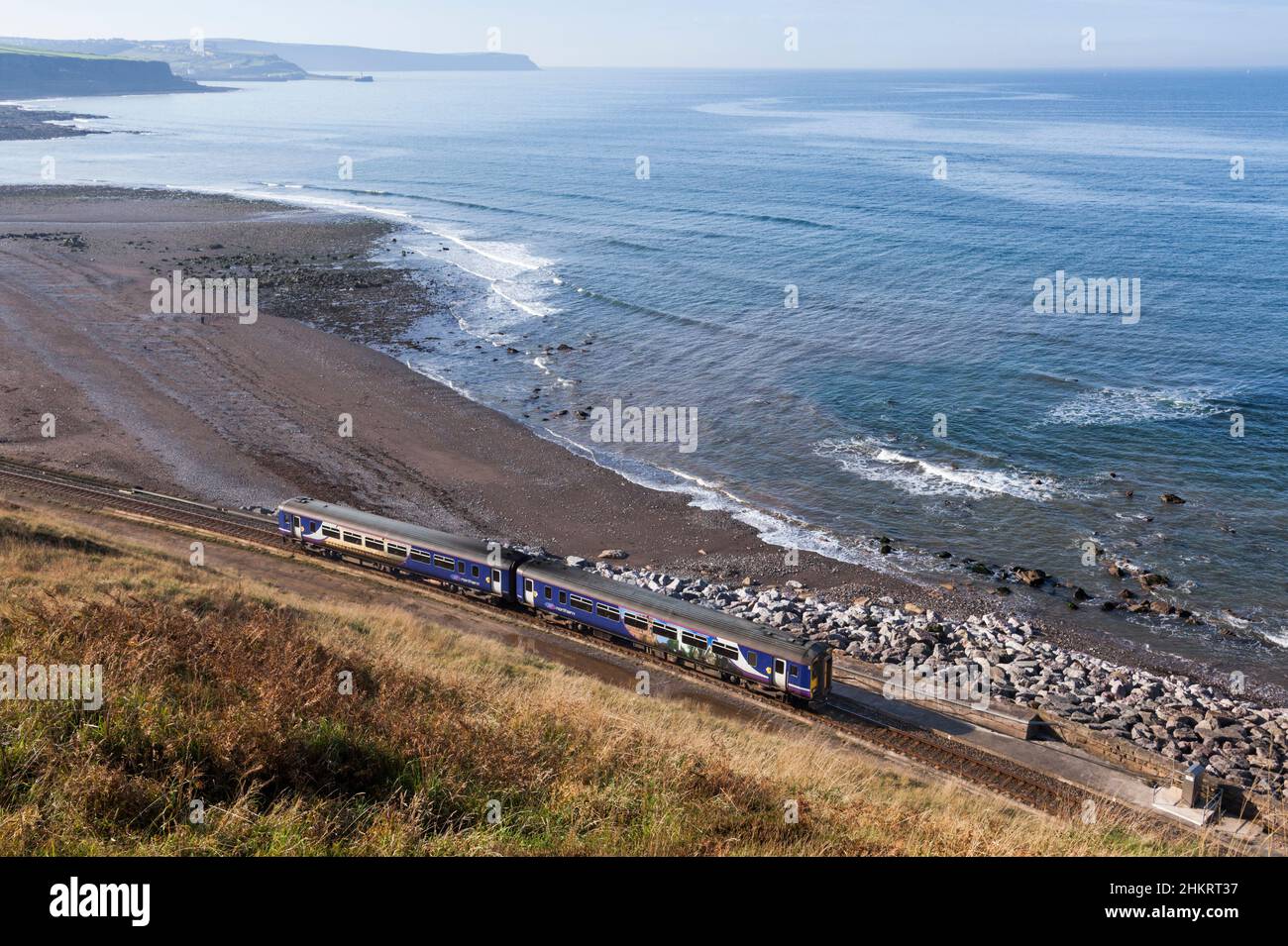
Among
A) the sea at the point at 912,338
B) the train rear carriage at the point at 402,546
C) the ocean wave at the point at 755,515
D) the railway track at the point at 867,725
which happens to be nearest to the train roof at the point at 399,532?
the train rear carriage at the point at 402,546

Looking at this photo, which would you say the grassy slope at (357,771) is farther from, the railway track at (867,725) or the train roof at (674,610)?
the train roof at (674,610)

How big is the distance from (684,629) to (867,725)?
19.4ft

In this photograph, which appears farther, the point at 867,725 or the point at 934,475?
the point at 934,475

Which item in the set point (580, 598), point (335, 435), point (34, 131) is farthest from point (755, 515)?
point (34, 131)

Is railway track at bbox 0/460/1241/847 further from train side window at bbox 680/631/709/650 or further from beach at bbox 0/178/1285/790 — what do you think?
beach at bbox 0/178/1285/790

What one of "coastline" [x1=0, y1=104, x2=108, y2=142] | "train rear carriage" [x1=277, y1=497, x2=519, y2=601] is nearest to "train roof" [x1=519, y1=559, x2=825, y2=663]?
"train rear carriage" [x1=277, y1=497, x2=519, y2=601]

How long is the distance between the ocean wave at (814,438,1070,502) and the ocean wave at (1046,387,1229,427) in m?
8.30

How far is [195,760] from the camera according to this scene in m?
11.2

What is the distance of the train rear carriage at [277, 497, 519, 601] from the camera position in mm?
32125

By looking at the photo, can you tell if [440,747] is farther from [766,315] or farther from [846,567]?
[766,315]

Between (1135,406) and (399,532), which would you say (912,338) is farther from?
(399,532)

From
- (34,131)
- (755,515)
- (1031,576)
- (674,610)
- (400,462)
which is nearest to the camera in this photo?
(674,610)

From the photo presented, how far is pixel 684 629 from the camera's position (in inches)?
1109
